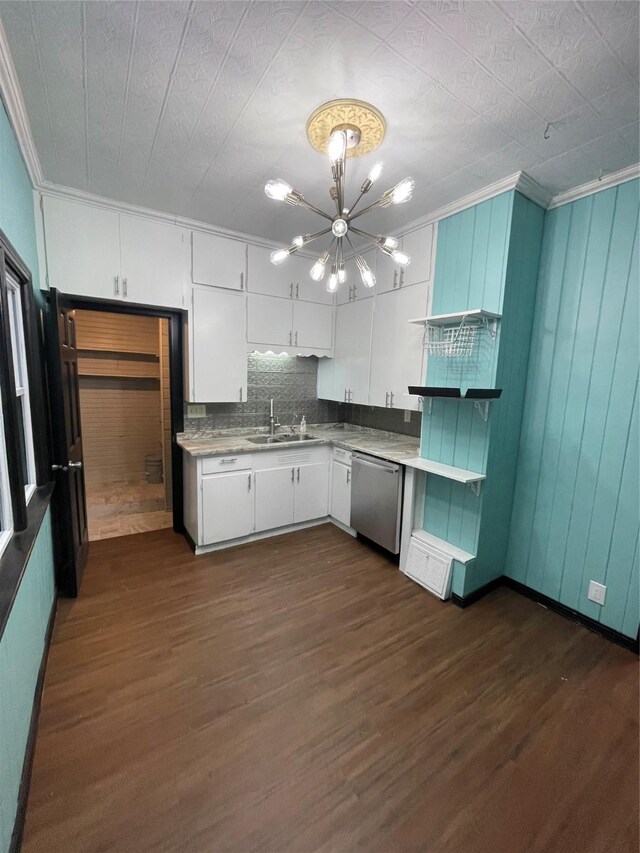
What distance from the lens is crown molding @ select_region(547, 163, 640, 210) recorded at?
74.9 inches

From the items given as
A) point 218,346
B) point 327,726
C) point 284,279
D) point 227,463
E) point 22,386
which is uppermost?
point 284,279

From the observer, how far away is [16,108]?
1.56 meters

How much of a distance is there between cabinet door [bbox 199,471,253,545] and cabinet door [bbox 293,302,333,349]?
149cm

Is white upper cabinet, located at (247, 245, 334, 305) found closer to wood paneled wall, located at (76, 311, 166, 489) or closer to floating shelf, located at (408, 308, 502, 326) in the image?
floating shelf, located at (408, 308, 502, 326)

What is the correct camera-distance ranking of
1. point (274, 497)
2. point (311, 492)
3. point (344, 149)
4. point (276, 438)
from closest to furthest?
point (344, 149), point (274, 497), point (311, 492), point (276, 438)

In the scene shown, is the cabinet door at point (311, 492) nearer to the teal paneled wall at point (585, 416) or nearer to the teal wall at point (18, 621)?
the teal paneled wall at point (585, 416)

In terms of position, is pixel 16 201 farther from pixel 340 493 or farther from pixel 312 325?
pixel 340 493

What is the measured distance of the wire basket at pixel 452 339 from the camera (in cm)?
231

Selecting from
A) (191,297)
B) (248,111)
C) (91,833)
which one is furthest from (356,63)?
(91,833)

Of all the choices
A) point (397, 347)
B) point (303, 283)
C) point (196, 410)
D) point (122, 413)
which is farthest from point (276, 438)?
point (122, 413)

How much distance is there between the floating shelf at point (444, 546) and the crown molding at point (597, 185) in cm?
238

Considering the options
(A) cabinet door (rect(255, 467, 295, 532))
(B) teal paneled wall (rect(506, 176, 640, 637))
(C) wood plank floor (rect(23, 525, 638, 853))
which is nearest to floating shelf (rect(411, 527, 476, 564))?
(C) wood plank floor (rect(23, 525, 638, 853))

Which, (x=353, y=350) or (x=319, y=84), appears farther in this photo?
(x=353, y=350)

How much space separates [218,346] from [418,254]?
185 centimetres
